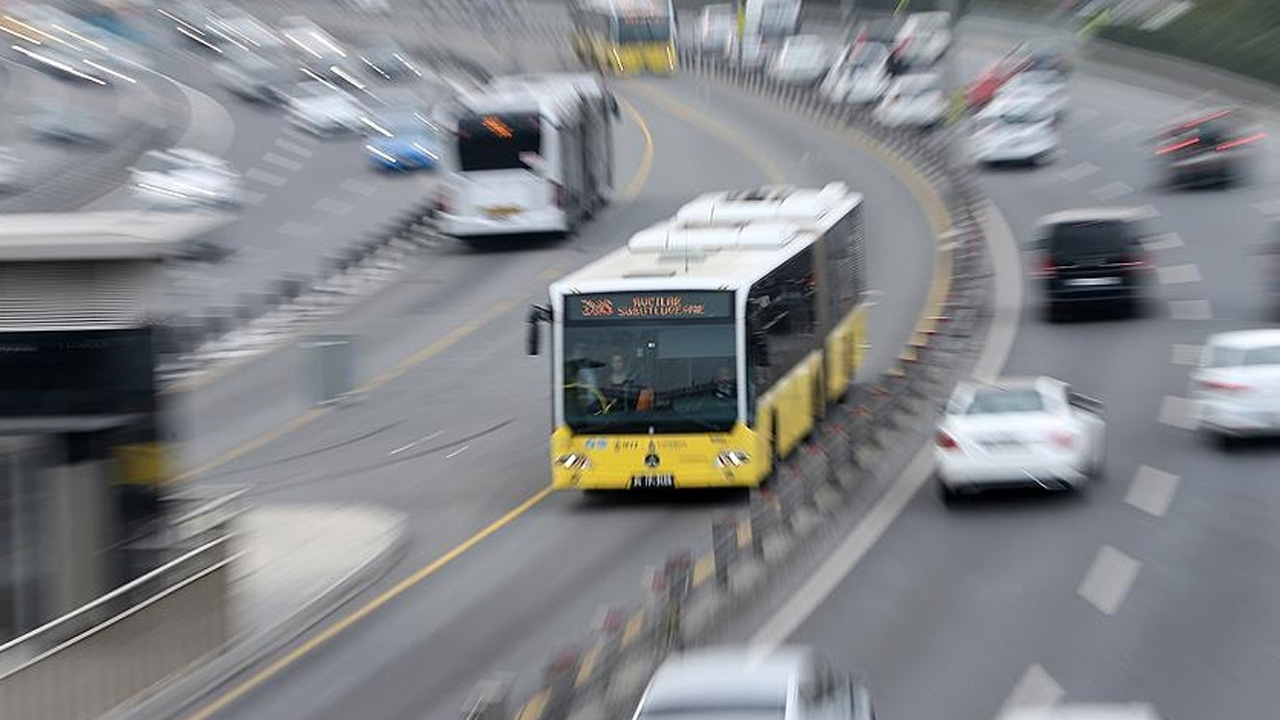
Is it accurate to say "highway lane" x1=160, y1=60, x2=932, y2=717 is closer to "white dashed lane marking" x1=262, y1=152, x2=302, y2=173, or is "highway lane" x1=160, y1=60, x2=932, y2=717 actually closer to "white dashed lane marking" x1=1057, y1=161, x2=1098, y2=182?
"white dashed lane marking" x1=1057, y1=161, x2=1098, y2=182

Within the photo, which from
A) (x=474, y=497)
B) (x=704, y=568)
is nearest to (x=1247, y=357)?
(x=704, y=568)

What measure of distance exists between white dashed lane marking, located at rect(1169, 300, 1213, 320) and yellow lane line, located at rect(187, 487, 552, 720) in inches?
621

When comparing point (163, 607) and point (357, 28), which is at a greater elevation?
point (357, 28)

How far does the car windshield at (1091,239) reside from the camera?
39.2 metres

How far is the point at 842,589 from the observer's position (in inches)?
835

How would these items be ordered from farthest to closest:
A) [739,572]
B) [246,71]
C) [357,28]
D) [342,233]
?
[357,28] → [246,71] → [342,233] → [739,572]

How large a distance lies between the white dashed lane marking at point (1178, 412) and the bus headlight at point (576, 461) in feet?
29.2

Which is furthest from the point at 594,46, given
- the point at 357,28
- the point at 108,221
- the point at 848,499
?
the point at 108,221

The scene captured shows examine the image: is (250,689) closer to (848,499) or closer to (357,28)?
(848,499)

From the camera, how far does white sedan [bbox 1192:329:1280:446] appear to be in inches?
1053

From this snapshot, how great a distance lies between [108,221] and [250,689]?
4309mm

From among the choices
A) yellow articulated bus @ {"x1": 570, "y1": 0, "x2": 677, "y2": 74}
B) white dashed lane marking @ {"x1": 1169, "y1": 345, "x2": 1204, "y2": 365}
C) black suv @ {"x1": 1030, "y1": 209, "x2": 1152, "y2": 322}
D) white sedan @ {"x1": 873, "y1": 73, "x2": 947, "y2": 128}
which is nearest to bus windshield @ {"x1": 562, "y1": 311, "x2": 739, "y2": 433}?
white dashed lane marking @ {"x1": 1169, "y1": 345, "x2": 1204, "y2": 365}

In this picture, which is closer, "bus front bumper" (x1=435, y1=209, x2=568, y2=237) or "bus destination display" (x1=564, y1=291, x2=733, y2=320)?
"bus destination display" (x1=564, y1=291, x2=733, y2=320)

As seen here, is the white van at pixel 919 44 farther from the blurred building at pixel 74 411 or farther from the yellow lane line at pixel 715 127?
the blurred building at pixel 74 411
